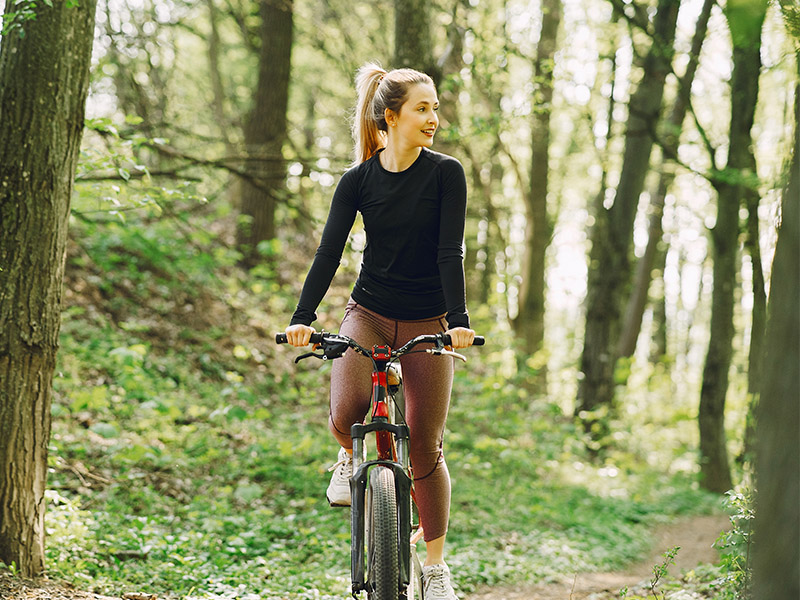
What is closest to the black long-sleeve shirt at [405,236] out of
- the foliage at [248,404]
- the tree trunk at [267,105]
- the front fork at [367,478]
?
the front fork at [367,478]

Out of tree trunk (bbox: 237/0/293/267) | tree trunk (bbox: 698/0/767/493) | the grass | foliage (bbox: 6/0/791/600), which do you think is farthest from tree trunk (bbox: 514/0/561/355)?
tree trunk (bbox: 237/0/293/267)

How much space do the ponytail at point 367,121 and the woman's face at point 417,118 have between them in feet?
0.89

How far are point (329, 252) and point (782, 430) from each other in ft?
7.26

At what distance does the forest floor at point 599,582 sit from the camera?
12.7 feet

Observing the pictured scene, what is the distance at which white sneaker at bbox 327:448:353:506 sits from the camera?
3.75 metres

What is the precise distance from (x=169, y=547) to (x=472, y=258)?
13.2 metres

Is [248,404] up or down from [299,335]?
down

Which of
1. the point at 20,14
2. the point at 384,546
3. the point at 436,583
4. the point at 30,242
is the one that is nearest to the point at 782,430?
the point at 384,546

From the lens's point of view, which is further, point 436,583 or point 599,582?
point 599,582

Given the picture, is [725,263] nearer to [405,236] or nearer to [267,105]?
[267,105]

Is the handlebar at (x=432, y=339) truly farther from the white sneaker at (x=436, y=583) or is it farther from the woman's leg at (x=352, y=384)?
the white sneaker at (x=436, y=583)

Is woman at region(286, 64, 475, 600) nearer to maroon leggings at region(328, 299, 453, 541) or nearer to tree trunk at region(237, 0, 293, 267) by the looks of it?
maroon leggings at region(328, 299, 453, 541)

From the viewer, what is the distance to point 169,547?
495cm

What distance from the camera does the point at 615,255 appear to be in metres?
11.8
